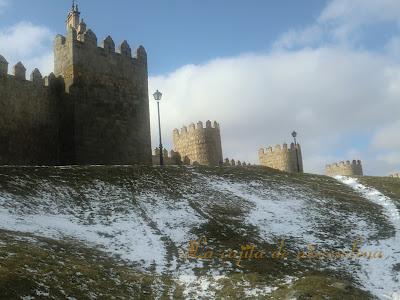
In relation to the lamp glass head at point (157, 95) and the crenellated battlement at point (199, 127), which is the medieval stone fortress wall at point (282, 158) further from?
the lamp glass head at point (157, 95)

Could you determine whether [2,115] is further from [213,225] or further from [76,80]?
[213,225]

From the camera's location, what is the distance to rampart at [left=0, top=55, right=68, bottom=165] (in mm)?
25734

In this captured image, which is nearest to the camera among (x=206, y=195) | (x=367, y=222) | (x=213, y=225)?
(x=213, y=225)

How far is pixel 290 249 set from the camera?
16766mm

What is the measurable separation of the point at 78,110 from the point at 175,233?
13304 millimetres

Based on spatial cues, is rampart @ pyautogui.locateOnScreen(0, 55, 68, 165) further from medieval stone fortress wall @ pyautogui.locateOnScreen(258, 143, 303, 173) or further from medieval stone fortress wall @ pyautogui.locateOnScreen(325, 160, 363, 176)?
medieval stone fortress wall @ pyautogui.locateOnScreen(325, 160, 363, 176)

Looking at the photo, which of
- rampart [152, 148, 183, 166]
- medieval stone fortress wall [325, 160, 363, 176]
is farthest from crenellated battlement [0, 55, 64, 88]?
medieval stone fortress wall [325, 160, 363, 176]

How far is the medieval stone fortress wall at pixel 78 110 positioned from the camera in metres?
26.2

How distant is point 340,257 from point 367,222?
4704mm

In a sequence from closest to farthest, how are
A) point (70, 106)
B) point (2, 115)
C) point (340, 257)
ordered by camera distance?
1. point (340, 257)
2. point (2, 115)
3. point (70, 106)

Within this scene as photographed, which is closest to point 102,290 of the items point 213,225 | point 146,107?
point 213,225

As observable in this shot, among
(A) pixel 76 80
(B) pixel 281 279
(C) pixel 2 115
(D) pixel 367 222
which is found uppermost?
(A) pixel 76 80

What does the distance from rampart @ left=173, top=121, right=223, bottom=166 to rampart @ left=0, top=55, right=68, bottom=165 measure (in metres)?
23.0

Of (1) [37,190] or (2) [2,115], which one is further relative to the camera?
(2) [2,115]
